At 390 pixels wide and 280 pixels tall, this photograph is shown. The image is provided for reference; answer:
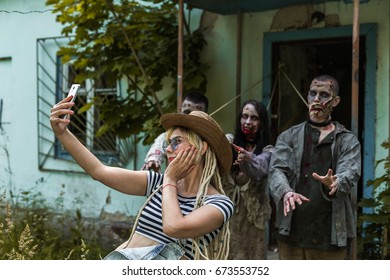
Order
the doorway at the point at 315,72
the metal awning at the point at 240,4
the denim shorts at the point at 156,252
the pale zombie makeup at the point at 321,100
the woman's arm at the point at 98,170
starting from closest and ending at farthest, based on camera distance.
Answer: the denim shorts at the point at 156,252
the woman's arm at the point at 98,170
the pale zombie makeup at the point at 321,100
the doorway at the point at 315,72
the metal awning at the point at 240,4

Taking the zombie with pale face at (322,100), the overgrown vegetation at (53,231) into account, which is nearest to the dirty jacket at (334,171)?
the zombie with pale face at (322,100)

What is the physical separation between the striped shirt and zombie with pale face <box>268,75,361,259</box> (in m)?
1.16

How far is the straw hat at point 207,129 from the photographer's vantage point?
3.28 meters

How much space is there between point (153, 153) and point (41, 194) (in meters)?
3.98

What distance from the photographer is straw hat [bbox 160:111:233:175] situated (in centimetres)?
328

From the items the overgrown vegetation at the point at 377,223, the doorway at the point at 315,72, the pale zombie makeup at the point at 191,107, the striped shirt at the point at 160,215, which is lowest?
the overgrown vegetation at the point at 377,223

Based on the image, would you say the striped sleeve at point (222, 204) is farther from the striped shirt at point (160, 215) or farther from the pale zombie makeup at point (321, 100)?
the pale zombie makeup at point (321, 100)

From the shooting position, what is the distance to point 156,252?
3090 millimetres

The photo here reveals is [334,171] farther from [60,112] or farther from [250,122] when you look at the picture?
[60,112]

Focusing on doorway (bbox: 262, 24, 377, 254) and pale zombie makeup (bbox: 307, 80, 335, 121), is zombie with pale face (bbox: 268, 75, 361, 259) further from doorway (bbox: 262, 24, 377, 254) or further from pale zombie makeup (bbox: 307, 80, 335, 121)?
doorway (bbox: 262, 24, 377, 254)

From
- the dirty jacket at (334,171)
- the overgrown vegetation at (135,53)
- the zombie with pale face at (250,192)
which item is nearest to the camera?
the dirty jacket at (334,171)
